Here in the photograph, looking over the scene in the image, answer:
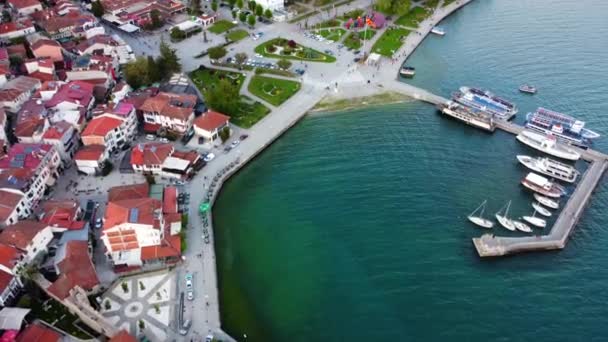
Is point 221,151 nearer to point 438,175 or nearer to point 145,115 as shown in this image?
point 145,115

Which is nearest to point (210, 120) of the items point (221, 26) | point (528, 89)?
point (221, 26)

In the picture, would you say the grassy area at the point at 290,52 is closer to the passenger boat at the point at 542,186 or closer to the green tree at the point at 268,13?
the green tree at the point at 268,13

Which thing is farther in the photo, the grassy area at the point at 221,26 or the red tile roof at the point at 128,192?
the grassy area at the point at 221,26

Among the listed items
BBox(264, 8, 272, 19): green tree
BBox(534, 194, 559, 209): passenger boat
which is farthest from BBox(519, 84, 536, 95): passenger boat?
BBox(264, 8, 272, 19): green tree

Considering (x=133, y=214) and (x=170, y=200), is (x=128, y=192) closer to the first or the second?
(x=170, y=200)

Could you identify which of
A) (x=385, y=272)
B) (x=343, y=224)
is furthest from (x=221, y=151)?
(x=385, y=272)

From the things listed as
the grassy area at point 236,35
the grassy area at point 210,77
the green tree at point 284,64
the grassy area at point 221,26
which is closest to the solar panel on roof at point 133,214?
the grassy area at point 210,77

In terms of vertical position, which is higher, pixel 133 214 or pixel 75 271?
pixel 133 214
